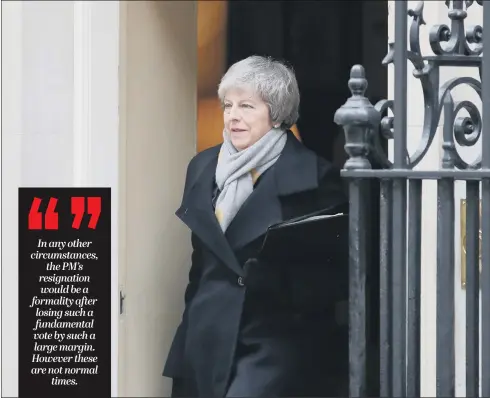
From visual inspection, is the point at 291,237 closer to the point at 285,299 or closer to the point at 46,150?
the point at 285,299

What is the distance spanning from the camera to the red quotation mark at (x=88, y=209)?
15.3 ft

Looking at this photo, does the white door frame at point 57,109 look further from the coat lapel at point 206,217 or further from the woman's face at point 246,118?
the woman's face at point 246,118

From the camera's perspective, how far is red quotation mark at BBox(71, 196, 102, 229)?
15.3ft

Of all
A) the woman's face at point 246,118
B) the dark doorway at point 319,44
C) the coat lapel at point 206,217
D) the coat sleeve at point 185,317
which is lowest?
the coat sleeve at point 185,317

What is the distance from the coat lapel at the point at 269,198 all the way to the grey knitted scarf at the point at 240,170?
0.03 metres

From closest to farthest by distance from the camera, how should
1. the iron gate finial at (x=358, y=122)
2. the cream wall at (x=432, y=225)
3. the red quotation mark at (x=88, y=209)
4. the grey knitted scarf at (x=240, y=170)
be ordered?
the iron gate finial at (x=358, y=122) → the grey knitted scarf at (x=240, y=170) → the cream wall at (x=432, y=225) → the red quotation mark at (x=88, y=209)

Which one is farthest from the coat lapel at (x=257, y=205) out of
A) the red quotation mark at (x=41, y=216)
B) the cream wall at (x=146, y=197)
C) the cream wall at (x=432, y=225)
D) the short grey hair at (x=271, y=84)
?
the red quotation mark at (x=41, y=216)

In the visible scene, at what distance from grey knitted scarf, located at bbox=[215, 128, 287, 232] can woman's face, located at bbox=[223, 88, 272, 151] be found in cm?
3

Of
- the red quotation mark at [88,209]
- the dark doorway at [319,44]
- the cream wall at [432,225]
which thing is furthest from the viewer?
the dark doorway at [319,44]

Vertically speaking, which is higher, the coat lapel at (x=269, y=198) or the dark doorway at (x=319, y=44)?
the dark doorway at (x=319, y=44)

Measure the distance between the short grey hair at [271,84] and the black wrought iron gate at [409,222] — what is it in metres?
1.21

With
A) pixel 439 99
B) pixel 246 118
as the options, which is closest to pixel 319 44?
pixel 246 118

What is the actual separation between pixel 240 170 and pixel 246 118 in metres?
0.21

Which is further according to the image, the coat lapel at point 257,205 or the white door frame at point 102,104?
the white door frame at point 102,104
